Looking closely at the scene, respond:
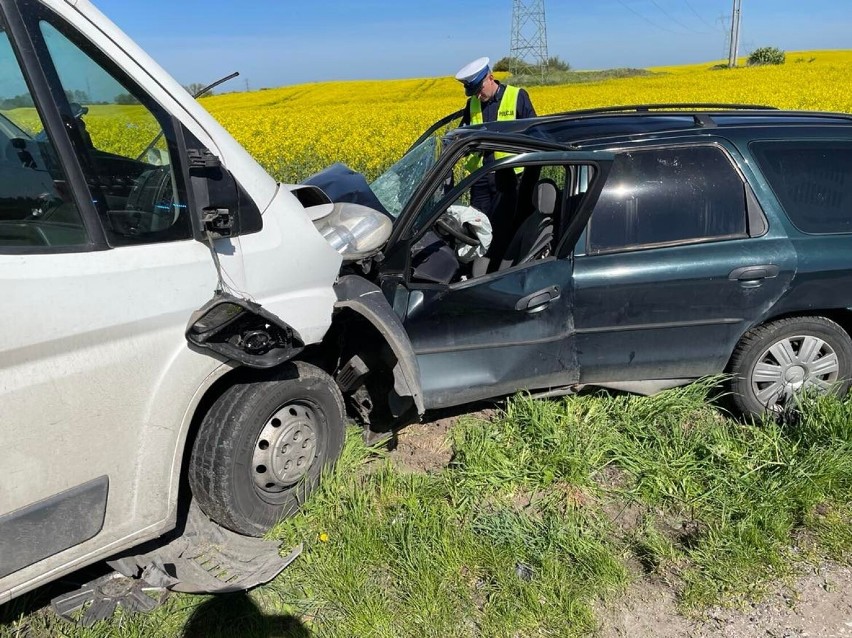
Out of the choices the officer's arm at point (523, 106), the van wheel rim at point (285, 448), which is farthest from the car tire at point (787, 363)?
the officer's arm at point (523, 106)

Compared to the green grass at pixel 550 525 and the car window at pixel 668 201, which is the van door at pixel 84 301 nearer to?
the green grass at pixel 550 525

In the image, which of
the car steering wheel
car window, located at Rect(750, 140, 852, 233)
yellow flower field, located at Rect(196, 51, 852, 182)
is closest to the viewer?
the car steering wheel

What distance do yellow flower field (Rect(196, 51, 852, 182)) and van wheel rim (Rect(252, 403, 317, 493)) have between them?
299 inches

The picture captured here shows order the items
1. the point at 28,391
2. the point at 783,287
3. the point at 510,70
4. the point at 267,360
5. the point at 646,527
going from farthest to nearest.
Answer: the point at 510,70 → the point at 783,287 → the point at 646,527 → the point at 267,360 → the point at 28,391

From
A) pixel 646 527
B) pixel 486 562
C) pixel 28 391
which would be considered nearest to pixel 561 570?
pixel 486 562

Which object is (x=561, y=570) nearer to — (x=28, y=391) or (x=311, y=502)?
(x=311, y=502)

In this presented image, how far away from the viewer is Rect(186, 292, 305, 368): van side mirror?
7.63ft

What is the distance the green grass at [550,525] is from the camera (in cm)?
254

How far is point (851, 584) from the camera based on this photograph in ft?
8.75

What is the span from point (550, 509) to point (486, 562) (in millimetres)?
471

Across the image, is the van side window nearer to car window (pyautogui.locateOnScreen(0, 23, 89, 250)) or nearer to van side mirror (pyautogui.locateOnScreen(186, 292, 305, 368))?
car window (pyautogui.locateOnScreen(0, 23, 89, 250))

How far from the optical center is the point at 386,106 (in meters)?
21.8

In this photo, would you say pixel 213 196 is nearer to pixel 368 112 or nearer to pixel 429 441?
pixel 429 441

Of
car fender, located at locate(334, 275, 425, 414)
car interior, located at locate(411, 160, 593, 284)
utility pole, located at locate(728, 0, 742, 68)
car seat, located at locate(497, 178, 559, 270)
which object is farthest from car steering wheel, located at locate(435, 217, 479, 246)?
utility pole, located at locate(728, 0, 742, 68)
